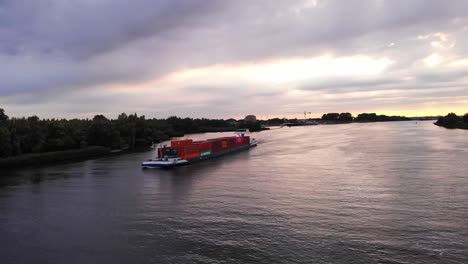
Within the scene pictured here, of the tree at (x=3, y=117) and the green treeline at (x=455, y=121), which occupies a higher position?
the tree at (x=3, y=117)

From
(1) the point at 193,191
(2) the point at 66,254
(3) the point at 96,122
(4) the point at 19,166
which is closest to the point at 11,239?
(2) the point at 66,254

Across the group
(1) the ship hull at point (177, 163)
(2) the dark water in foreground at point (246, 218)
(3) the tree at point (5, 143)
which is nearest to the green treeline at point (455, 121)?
(1) the ship hull at point (177, 163)

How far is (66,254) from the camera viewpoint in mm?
14852

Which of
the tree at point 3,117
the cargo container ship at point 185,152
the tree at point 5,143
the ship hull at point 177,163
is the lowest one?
the ship hull at point 177,163

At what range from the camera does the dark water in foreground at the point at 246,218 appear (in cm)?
1439

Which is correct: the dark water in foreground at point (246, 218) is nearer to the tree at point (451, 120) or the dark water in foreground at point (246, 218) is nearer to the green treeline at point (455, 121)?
the green treeline at point (455, 121)

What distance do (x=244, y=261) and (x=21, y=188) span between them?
77.8ft

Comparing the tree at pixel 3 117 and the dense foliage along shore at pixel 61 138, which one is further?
the tree at pixel 3 117

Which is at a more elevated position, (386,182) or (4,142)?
(4,142)

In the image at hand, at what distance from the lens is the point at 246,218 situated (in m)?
18.8

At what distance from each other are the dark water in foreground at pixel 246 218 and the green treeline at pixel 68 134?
837 inches

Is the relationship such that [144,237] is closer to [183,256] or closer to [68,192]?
[183,256]

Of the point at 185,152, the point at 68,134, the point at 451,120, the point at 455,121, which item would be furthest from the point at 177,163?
the point at 451,120

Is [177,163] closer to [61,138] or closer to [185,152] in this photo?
[185,152]
